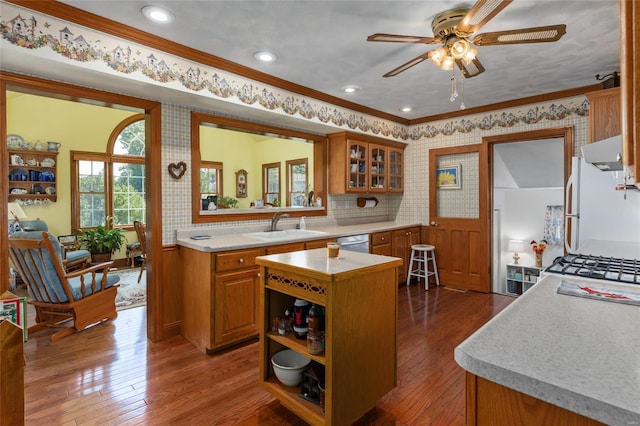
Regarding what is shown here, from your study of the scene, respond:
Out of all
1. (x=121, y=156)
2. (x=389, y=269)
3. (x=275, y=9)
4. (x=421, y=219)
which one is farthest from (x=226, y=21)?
(x=121, y=156)

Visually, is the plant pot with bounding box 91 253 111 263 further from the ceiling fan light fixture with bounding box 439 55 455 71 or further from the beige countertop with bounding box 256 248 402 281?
the ceiling fan light fixture with bounding box 439 55 455 71

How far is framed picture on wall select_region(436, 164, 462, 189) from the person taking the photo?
15.7ft

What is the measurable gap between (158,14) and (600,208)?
3.81 metres

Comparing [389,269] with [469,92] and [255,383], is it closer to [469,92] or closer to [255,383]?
[255,383]

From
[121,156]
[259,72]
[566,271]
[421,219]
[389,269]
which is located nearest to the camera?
[566,271]

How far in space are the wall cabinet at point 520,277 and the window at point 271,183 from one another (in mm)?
4931

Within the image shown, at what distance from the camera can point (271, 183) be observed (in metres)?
7.65

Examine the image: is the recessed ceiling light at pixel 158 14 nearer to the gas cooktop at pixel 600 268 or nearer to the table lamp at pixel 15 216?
the gas cooktop at pixel 600 268

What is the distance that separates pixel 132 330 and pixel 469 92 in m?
4.48

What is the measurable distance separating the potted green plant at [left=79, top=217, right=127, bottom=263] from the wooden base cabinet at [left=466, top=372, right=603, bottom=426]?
6.26m

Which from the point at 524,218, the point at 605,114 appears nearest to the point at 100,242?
the point at 605,114

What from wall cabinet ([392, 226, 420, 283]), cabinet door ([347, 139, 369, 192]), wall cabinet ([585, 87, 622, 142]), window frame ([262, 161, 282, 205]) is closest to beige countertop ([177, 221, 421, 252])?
wall cabinet ([392, 226, 420, 283])

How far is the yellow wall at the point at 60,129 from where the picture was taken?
534 cm

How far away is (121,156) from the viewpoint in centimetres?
627
